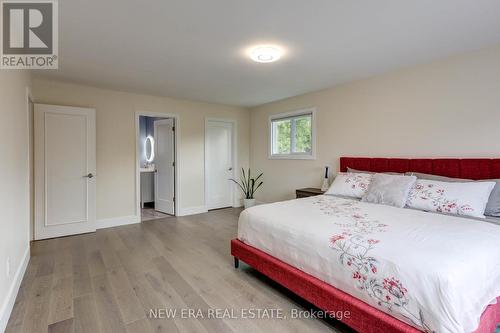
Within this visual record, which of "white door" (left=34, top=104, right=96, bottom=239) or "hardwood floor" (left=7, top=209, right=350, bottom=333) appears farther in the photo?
"white door" (left=34, top=104, right=96, bottom=239)

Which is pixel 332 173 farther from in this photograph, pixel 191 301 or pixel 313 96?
pixel 191 301

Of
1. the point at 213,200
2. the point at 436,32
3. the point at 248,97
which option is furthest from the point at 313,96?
the point at 213,200

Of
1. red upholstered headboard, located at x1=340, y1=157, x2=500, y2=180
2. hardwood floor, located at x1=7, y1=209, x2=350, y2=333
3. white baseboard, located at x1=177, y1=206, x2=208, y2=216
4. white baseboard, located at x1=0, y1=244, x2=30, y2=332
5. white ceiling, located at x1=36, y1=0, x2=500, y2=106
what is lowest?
hardwood floor, located at x1=7, y1=209, x2=350, y2=333

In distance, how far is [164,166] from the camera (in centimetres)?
528

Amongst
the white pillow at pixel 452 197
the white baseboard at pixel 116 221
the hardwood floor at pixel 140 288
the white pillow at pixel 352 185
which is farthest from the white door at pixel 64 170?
the white pillow at pixel 452 197

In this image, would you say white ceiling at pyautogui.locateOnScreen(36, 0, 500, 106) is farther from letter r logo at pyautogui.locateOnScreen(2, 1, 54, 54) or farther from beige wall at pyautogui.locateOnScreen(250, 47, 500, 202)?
beige wall at pyautogui.locateOnScreen(250, 47, 500, 202)

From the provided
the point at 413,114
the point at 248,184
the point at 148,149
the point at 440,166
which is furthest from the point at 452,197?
the point at 148,149

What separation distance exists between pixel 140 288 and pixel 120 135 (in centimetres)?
291

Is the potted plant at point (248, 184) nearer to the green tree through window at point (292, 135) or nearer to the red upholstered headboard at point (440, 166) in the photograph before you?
the green tree through window at point (292, 135)

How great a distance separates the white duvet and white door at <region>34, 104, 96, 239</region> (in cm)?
310

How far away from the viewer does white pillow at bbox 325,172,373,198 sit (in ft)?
10.4

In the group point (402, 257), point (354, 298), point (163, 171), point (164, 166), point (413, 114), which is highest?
point (413, 114)

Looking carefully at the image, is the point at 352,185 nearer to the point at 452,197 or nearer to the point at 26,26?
the point at 452,197

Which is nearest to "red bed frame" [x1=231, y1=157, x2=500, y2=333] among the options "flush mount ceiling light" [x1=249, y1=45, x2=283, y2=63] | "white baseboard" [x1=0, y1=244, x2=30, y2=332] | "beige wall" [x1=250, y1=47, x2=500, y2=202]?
"beige wall" [x1=250, y1=47, x2=500, y2=202]
